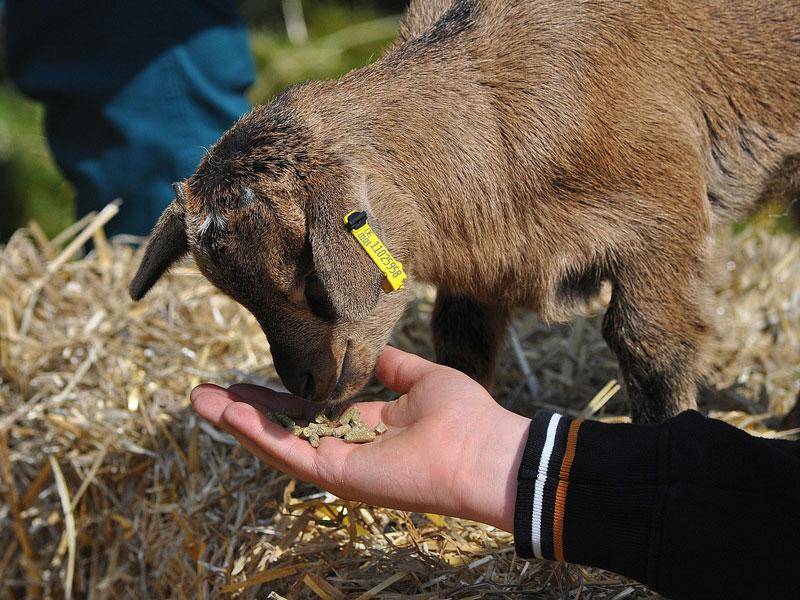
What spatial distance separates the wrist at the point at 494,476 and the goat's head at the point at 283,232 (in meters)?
0.49

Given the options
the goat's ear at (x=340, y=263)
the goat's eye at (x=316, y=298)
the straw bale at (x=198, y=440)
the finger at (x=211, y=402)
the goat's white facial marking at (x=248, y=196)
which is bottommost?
the straw bale at (x=198, y=440)

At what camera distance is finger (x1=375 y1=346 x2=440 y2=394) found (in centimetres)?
296

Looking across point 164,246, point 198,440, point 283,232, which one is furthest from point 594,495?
point 198,440

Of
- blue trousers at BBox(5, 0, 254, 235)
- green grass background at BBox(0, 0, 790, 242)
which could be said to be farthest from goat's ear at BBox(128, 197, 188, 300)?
green grass background at BBox(0, 0, 790, 242)

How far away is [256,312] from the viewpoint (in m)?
2.85

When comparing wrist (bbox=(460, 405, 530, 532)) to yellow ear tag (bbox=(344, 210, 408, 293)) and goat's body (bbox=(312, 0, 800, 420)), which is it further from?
goat's body (bbox=(312, 0, 800, 420))

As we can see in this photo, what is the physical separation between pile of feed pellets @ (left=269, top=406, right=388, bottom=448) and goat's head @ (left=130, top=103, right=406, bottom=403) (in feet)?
0.28

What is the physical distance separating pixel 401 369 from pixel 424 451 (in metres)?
0.53

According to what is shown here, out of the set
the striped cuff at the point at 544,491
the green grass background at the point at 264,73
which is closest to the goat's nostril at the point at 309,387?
the striped cuff at the point at 544,491

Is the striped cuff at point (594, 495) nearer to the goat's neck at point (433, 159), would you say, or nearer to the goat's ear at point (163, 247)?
the goat's neck at point (433, 159)

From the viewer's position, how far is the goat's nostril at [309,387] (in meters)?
2.93

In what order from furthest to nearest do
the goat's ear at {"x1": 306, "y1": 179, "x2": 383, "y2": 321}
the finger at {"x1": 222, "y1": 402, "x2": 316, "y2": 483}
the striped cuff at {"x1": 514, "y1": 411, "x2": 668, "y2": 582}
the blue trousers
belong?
1. the blue trousers
2. the finger at {"x1": 222, "y1": 402, "x2": 316, "y2": 483}
3. the goat's ear at {"x1": 306, "y1": 179, "x2": 383, "y2": 321}
4. the striped cuff at {"x1": 514, "y1": 411, "x2": 668, "y2": 582}

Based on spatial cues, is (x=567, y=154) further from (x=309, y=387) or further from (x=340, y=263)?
(x=309, y=387)

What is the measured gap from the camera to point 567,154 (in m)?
3.04
